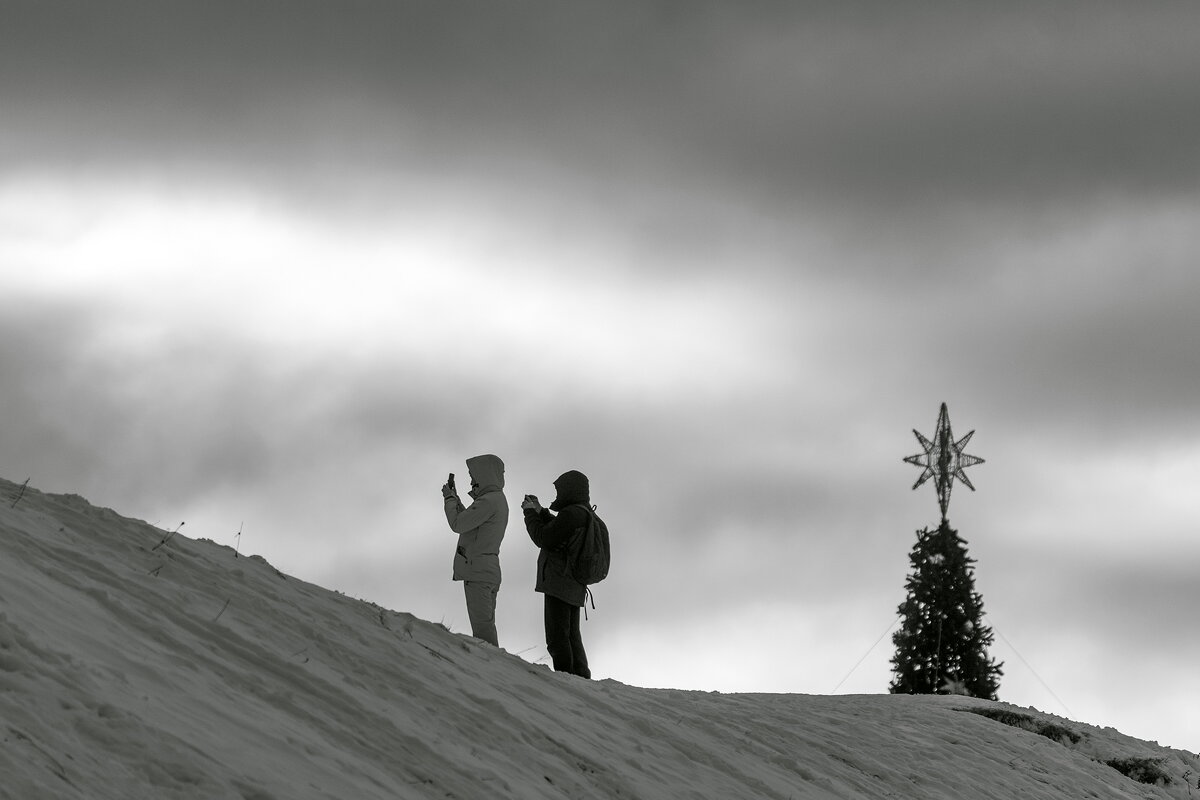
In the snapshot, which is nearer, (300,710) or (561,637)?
(300,710)

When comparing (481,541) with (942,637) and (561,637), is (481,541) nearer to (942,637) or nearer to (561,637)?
(561,637)

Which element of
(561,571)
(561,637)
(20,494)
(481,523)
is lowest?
(20,494)

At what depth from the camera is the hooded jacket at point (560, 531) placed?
14414 mm

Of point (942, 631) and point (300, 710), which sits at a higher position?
point (942, 631)

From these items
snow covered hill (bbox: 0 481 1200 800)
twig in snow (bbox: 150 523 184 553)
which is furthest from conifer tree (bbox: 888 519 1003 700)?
twig in snow (bbox: 150 523 184 553)

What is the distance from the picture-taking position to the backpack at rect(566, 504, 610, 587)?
47.3 ft

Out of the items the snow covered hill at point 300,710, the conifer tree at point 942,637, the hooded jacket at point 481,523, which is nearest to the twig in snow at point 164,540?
the snow covered hill at point 300,710

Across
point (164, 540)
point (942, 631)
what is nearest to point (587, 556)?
point (164, 540)

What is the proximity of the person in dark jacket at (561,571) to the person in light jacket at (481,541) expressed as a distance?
0.36m

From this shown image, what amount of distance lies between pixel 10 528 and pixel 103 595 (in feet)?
3.31

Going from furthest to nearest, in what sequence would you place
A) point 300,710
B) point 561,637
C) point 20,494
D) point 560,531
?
point 561,637, point 560,531, point 20,494, point 300,710

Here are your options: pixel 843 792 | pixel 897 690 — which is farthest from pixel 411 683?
pixel 897 690

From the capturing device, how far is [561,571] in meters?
14.5

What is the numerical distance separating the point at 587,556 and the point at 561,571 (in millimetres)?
336
